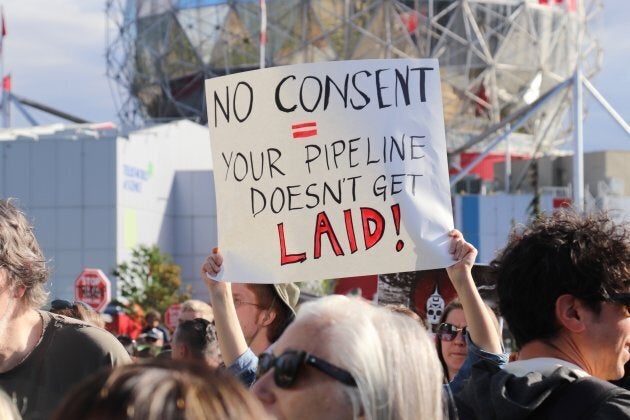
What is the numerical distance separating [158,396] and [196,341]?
429 cm

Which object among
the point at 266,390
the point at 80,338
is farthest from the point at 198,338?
the point at 266,390

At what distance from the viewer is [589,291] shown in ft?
9.70

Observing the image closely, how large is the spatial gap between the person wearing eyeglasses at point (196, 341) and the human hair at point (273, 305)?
1.61m

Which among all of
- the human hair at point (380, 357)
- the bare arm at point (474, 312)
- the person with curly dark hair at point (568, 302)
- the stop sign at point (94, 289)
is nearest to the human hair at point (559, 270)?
the person with curly dark hair at point (568, 302)

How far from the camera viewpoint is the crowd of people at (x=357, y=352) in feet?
5.95

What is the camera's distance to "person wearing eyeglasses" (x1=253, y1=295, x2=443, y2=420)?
2.23 m

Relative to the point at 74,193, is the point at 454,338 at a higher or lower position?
lower

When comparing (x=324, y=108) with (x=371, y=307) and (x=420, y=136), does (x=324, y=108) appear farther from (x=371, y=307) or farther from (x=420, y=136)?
(x=371, y=307)

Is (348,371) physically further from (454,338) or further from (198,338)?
(198,338)

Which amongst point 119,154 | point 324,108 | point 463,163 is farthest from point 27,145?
point 324,108

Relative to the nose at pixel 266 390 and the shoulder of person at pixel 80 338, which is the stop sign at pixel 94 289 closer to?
the shoulder of person at pixel 80 338

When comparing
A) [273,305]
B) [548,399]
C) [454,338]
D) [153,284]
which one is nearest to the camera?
[548,399]

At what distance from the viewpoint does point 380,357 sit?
2266 millimetres

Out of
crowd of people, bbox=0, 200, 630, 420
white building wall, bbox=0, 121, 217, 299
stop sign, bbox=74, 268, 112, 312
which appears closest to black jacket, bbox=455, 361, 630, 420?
crowd of people, bbox=0, 200, 630, 420
